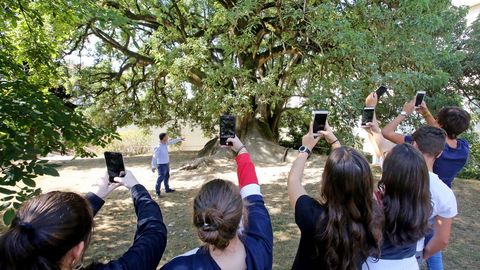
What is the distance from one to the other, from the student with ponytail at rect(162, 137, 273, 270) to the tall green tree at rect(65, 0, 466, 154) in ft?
9.52

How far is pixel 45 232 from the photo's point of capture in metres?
1.20

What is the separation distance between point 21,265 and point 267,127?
12.2 m

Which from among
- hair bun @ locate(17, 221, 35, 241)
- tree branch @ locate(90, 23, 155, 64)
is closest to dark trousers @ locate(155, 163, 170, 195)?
tree branch @ locate(90, 23, 155, 64)

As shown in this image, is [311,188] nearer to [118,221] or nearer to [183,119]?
[118,221]

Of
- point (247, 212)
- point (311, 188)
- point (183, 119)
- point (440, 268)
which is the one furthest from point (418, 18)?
point (183, 119)

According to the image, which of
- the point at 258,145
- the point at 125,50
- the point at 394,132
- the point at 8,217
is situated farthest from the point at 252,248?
the point at 125,50

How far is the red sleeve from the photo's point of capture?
201cm

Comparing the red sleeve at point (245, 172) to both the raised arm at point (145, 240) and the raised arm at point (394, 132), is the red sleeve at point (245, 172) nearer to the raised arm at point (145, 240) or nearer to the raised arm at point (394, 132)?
the raised arm at point (145, 240)

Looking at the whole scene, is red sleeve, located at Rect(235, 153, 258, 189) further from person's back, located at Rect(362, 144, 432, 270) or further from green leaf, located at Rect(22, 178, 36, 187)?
green leaf, located at Rect(22, 178, 36, 187)

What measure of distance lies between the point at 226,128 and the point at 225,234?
115cm

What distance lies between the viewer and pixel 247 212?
1747 mm

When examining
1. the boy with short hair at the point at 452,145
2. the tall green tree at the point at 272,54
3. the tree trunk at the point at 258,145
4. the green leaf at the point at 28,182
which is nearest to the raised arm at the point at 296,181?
the boy with short hair at the point at 452,145

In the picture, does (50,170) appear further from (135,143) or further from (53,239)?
(135,143)

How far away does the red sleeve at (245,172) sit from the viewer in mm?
2008
